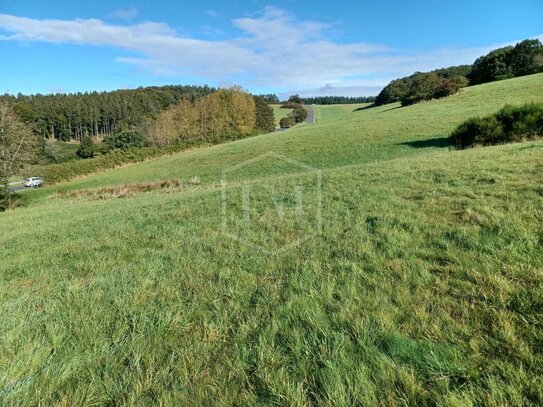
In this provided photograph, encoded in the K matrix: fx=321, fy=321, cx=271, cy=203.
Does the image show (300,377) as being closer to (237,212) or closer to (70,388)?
(70,388)

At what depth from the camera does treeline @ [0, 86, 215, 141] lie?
348 feet

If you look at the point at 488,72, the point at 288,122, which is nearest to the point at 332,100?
the point at 288,122

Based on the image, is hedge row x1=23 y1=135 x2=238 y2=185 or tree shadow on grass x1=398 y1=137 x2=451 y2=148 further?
hedge row x1=23 y1=135 x2=238 y2=185

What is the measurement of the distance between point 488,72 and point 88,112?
378 feet

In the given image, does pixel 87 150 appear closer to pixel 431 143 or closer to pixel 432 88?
pixel 432 88

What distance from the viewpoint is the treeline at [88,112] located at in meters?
106

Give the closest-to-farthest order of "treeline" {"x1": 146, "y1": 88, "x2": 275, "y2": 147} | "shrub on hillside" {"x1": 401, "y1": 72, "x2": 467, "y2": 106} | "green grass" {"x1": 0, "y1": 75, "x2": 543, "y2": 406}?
"green grass" {"x1": 0, "y1": 75, "x2": 543, "y2": 406} < "shrub on hillside" {"x1": 401, "y1": 72, "x2": 467, "y2": 106} < "treeline" {"x1": 146, "y1": 88, "x2": 275, "y2": 147}

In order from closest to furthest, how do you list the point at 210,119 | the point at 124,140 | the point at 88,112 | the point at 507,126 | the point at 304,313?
the point at 304,313 < the point at 507,126 < the point at 210,119 < the point at 124,140 < the point at 88,112

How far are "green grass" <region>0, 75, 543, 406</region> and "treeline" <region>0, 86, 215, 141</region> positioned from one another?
10506 centimetres

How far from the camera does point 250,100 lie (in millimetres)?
72938

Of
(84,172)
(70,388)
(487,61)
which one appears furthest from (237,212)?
(487,61)

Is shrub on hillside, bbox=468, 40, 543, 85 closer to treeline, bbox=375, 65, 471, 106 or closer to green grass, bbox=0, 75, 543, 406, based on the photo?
treeline, bbox=375, 65, 471, 106

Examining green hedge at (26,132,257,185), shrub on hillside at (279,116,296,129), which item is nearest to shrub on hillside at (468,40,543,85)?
shrub on hillside at (279,116,296,129)

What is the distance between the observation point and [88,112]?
109312 millimetres
